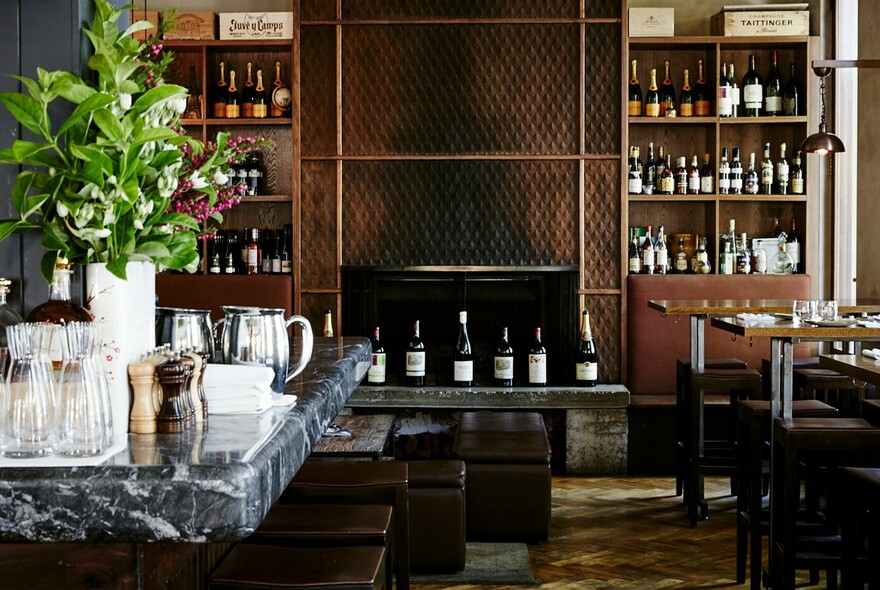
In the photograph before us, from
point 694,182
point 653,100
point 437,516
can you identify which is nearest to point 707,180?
point 694,182

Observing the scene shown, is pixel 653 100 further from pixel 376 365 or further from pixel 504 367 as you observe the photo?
pixel 376 365

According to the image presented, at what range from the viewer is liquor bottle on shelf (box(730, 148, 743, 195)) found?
573 centimetres

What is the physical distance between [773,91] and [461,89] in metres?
1.84

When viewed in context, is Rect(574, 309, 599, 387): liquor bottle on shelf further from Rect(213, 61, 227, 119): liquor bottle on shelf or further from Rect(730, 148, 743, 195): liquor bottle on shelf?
Rect(213, 61, 227, 119): liquor bottle on shelf

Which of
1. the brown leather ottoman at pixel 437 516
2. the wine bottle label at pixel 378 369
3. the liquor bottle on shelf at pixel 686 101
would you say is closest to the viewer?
the brown leather ottoman at pixel 437 516

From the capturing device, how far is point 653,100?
5.77 meters

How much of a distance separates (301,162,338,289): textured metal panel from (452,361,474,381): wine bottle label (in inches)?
33.2

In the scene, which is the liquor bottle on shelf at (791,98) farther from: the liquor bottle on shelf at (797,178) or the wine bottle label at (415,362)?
the wine bottle label at (415,362)

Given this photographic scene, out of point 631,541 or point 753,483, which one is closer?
point 753,483

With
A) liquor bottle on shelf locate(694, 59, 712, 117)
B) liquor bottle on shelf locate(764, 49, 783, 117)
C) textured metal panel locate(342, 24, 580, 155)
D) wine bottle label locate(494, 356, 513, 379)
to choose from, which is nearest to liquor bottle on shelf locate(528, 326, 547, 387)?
wine bottle label locate(494, 356, 513, 379)

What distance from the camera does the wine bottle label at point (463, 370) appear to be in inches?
218

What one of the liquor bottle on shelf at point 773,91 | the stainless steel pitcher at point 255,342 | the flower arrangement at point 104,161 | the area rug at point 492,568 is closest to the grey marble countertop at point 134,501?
the flower arrangement at point 104,161

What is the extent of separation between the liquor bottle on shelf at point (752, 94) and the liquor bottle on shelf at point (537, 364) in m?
1.82

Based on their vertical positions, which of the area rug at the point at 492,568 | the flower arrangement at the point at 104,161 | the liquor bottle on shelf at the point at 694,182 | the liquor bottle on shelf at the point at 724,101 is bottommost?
the area rug at the point at 492,568
